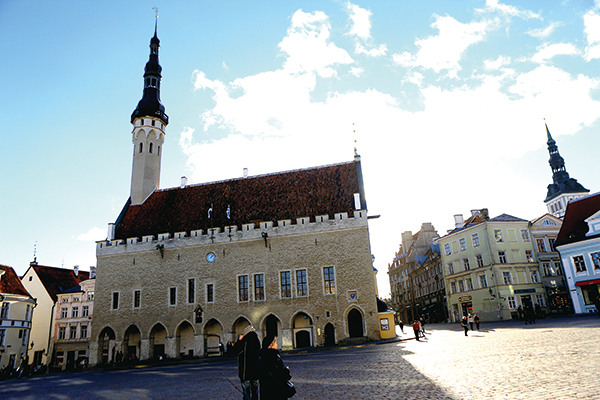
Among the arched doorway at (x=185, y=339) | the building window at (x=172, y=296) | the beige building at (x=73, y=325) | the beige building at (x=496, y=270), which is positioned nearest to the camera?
the arched doorway at (x=185, y=339)

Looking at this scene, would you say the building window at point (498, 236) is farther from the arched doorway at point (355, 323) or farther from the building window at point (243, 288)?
the building window at point (243, 288)

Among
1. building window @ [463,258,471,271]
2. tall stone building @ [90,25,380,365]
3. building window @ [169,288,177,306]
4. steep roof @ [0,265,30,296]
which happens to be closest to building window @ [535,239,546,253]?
building window @ [463,258,471,271]

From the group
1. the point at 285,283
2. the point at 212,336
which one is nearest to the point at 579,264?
the point at 285,283

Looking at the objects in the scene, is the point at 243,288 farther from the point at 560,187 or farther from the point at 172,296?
the point at 560,187

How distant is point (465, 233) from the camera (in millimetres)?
42000

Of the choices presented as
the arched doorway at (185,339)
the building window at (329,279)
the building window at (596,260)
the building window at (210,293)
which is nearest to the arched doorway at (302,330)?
the building window at (329,279)

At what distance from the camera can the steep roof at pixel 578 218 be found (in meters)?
33.6

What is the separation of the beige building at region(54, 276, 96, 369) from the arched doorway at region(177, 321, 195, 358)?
1547 centimetres

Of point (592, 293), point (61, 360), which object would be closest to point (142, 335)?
point (61, 360)

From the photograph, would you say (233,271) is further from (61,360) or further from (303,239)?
(61,360)

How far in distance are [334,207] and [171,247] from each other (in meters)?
13.8

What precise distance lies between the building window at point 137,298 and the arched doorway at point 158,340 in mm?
2366

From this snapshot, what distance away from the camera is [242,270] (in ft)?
99.7

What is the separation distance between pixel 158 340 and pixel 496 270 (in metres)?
31.3
